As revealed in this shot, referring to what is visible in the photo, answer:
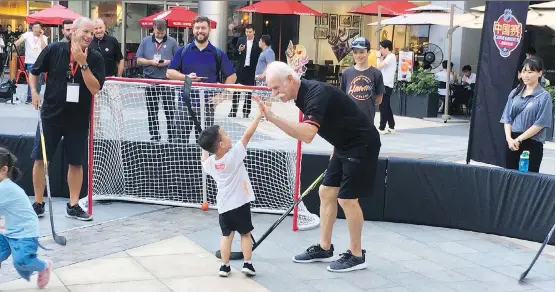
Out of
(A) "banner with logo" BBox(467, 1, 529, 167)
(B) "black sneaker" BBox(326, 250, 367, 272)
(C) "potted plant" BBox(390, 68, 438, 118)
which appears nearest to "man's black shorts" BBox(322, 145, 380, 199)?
(B) "black sneaker" BBox(326, 250, 367, 272)

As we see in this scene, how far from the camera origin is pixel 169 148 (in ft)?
25.5

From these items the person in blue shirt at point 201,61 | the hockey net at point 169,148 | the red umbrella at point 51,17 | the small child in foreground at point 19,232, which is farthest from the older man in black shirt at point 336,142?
the red umbrella at point 51,17

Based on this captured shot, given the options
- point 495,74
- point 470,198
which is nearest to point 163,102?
point 470,198

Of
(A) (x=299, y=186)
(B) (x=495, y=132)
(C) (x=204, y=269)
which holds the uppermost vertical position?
(B) (x=495, y=132)

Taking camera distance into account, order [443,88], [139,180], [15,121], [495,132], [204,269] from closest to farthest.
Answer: [204,269], [495,132], [139,180], [15,121], [443,88]

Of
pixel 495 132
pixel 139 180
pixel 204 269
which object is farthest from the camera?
pixel 139 180

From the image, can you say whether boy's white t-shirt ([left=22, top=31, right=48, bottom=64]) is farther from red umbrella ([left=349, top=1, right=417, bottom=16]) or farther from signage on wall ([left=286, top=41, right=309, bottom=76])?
red umbrella ([left=349, top=1, right=417, bottom=16])

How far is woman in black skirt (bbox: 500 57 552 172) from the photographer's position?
660 cm

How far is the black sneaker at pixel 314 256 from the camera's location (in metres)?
5.96

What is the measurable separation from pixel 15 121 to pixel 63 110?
6.73 meters

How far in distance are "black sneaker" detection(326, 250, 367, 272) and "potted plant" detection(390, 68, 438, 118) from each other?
1108 cm

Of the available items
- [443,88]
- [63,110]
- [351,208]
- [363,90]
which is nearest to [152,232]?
[63,110]

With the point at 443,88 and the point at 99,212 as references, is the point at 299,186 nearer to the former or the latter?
the point at 99,212

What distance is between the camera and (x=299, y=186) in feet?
22.7
